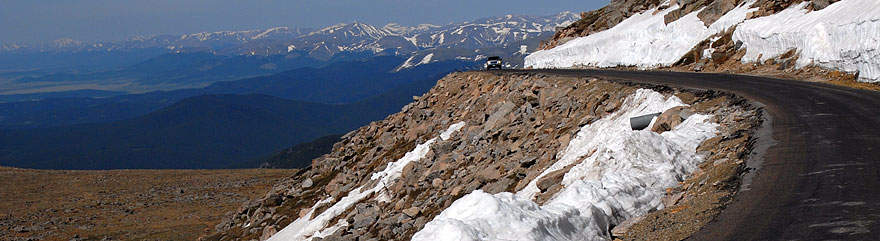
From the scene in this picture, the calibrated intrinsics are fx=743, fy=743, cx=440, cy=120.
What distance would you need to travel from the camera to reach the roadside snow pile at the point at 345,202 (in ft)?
94.2

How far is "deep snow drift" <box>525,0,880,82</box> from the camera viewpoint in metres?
24.3

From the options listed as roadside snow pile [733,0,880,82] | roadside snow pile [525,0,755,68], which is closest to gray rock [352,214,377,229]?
roadside snow pile [733,0,880,82]

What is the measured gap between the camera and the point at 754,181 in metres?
11.8

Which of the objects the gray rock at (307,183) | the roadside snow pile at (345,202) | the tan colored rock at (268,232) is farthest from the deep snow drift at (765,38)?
the tan colored rock at (268,232)

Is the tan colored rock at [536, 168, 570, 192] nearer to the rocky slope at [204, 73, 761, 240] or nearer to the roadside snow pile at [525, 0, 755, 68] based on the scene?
the rocky slope at [204, 73, 761, 240]

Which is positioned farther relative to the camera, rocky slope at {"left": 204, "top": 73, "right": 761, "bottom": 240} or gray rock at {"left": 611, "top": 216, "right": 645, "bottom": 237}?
rocky slope at {"left": 204, "top": 73, "right": 761, "bottom": 240}

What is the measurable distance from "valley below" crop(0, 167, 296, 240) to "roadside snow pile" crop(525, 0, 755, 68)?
29807mm

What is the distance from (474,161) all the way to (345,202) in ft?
27.1

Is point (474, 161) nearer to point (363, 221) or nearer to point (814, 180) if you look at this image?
point (363, 221)

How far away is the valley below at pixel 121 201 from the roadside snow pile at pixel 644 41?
1173 inches

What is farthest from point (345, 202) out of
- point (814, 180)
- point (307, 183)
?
point (814, 180)

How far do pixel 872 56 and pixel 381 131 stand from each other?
91.8ft

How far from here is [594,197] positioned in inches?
452

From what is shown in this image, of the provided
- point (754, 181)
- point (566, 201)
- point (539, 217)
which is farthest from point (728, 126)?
point (539, 217)
